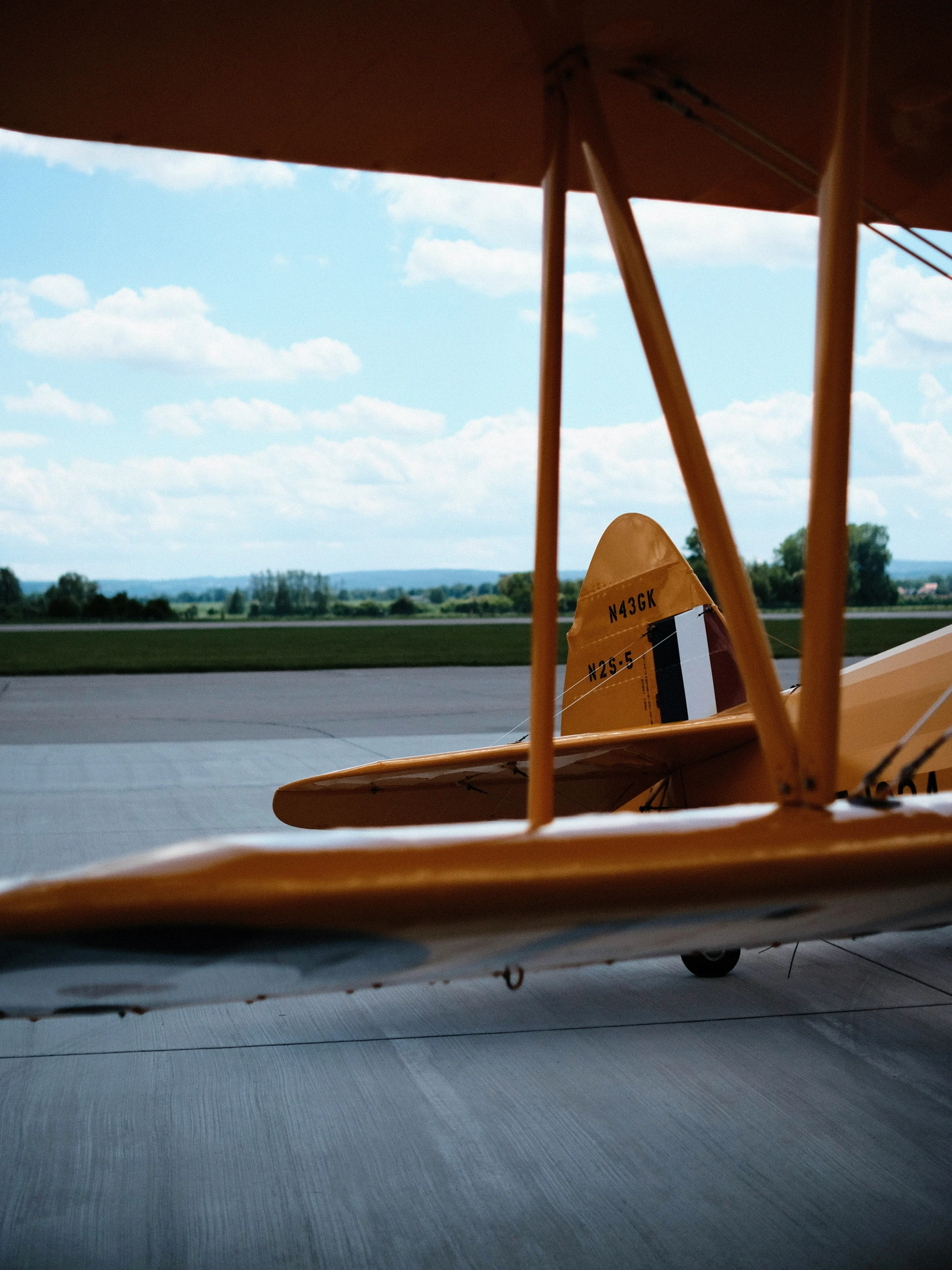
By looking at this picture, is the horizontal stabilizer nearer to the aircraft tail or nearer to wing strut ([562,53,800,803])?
the aircraft tail

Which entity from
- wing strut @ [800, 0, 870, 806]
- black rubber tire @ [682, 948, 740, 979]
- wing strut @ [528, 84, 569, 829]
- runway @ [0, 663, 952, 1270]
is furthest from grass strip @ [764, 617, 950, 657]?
wing strut @ [800, 0, 870, 806]

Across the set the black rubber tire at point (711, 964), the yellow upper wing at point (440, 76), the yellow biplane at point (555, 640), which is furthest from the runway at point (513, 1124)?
the yellow upper wing at point (440, 76)

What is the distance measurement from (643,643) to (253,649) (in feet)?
75.7

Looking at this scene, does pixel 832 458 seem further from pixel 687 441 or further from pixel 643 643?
pixel 643 643

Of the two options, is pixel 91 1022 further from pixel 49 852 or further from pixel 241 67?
pixel 241 67

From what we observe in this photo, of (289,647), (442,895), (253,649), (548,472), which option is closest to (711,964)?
(548,472)

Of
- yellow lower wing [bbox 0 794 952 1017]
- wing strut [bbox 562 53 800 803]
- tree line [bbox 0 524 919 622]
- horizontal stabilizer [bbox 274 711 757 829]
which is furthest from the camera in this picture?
tree line [bbox 0 524 919 622]

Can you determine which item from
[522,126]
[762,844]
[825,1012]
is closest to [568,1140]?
[825,1012]

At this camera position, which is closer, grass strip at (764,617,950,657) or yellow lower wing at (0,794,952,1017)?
yellow lower wing at (0,794,952,1017)

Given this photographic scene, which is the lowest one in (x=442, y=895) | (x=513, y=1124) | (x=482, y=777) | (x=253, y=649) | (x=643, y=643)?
(x=513, y=1124)

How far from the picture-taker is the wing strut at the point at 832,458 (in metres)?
1.62

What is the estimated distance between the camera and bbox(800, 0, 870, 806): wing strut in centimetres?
162

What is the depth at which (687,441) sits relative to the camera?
1898 mm

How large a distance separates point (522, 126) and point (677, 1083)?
9.00ft
